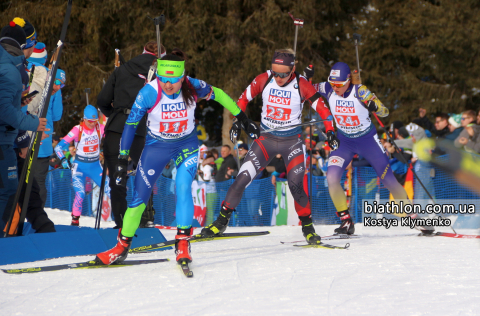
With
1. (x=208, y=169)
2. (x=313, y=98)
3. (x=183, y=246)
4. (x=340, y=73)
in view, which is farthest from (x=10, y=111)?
(x=208, y=169)

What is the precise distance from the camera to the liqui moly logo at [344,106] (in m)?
7.12

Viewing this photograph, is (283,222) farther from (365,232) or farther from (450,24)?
(450,24)

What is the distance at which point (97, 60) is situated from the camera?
776 inches

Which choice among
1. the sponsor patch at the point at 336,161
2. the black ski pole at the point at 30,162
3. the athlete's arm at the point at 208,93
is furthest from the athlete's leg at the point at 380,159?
the black ski pole at the point at 30,162

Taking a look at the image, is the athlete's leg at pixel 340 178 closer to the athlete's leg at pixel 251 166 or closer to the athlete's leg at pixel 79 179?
the athlete's leg at pixel 251 166

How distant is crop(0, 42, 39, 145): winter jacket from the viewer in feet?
16.5

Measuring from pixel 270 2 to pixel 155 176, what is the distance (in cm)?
1184

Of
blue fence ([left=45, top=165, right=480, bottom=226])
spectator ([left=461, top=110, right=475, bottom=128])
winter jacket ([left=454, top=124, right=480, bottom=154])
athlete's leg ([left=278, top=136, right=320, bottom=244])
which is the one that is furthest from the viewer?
blue fence ([left=45, top=165, right=480, bottom=226])

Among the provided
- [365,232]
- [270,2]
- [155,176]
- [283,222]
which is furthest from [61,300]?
[270,2]

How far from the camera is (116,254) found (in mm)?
4918

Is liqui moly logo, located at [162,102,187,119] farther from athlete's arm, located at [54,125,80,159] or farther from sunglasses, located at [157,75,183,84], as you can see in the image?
athlete's arm, located at [54,125,80,159]

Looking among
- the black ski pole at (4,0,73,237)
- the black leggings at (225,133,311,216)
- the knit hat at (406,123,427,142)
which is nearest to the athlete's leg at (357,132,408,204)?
the black leggings at (225,133,311,216)

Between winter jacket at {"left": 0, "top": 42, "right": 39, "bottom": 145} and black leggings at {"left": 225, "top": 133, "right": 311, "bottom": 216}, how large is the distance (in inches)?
86.8

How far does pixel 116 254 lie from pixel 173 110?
1319mm
